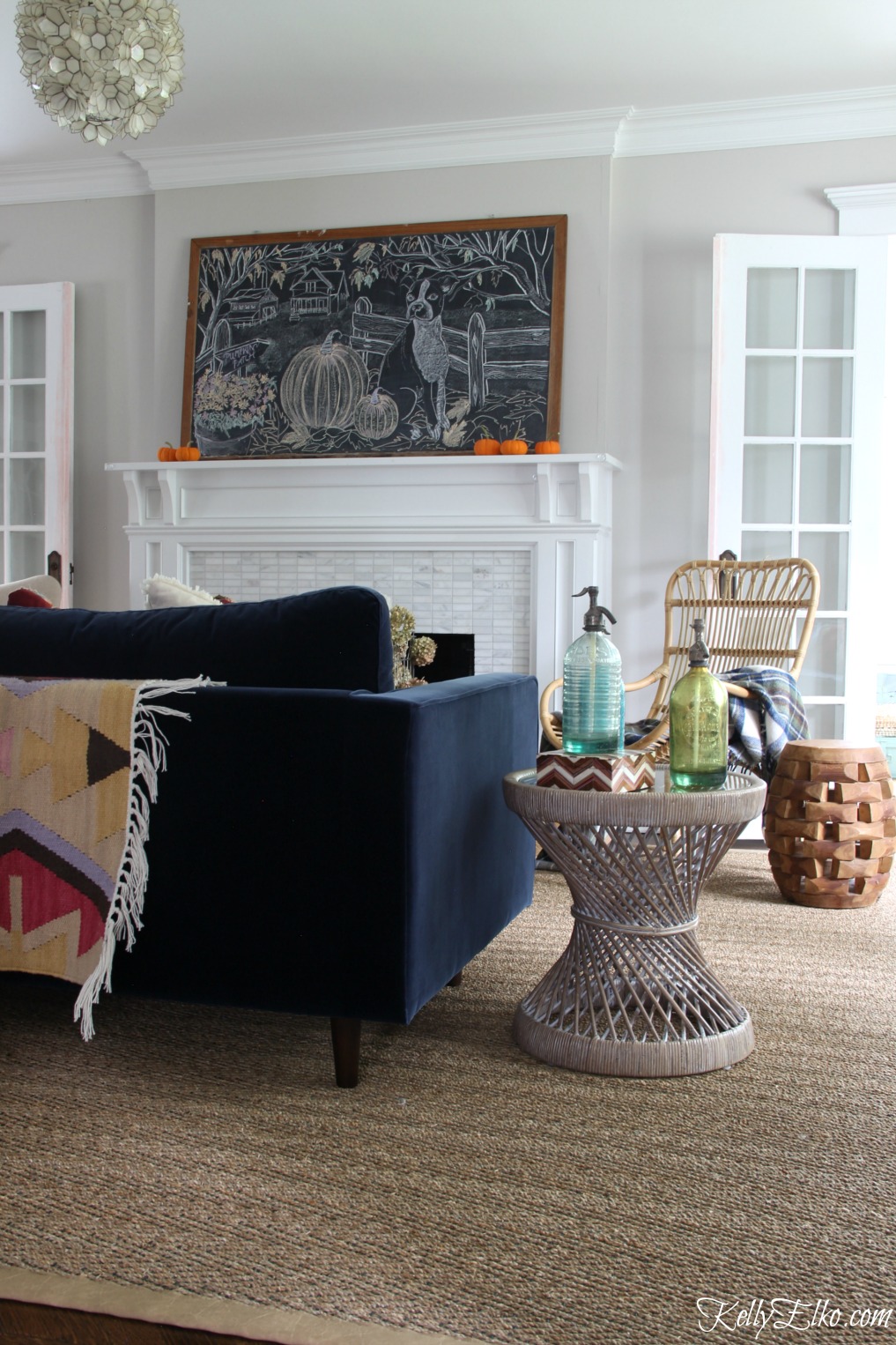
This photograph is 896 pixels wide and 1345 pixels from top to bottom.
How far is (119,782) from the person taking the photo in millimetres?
1918

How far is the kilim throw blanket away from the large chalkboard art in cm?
324

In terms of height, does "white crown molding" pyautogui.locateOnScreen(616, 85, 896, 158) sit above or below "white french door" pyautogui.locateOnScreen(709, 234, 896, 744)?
above

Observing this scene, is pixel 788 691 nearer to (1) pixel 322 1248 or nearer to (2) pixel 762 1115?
(2) pixel 762 1115

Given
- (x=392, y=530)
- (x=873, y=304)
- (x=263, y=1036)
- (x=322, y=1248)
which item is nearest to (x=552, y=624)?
(x=392, y=530)

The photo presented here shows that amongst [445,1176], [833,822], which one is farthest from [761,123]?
[445,1176]

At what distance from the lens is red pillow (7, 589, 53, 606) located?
2350mm

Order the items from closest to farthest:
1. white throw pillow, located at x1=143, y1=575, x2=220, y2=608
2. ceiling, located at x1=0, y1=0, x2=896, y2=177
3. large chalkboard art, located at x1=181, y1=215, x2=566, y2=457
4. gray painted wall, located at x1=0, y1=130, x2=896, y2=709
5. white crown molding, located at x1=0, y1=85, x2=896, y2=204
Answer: white throw pillow, located at x1=143, y1=575, x2=220, y2=608, ceiling, located at x1=0, y1=0, x2=896, y2=177, white crown molding, located at x1=0, y1=85, x2=896, y2=204, gray painted wall, located at x1=0, y1=130, x2=896, y2=709, large chalkboard art, located at x1=181, y1=215, x2=566, y2=457

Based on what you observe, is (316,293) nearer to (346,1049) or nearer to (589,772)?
(589,772)

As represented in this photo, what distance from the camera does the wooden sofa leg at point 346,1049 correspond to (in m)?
1.89

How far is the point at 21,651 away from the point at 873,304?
371 cm

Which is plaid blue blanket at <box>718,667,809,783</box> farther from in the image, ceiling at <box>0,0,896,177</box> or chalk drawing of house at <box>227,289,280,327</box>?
chalk drawing of house at <box>227,289,280,327</box>

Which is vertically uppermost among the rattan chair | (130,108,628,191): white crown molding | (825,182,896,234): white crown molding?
(130,108,628,191): white crown molding

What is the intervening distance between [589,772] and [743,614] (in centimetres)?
256

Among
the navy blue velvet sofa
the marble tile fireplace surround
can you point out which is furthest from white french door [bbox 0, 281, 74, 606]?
the navy blue velvet sofa
